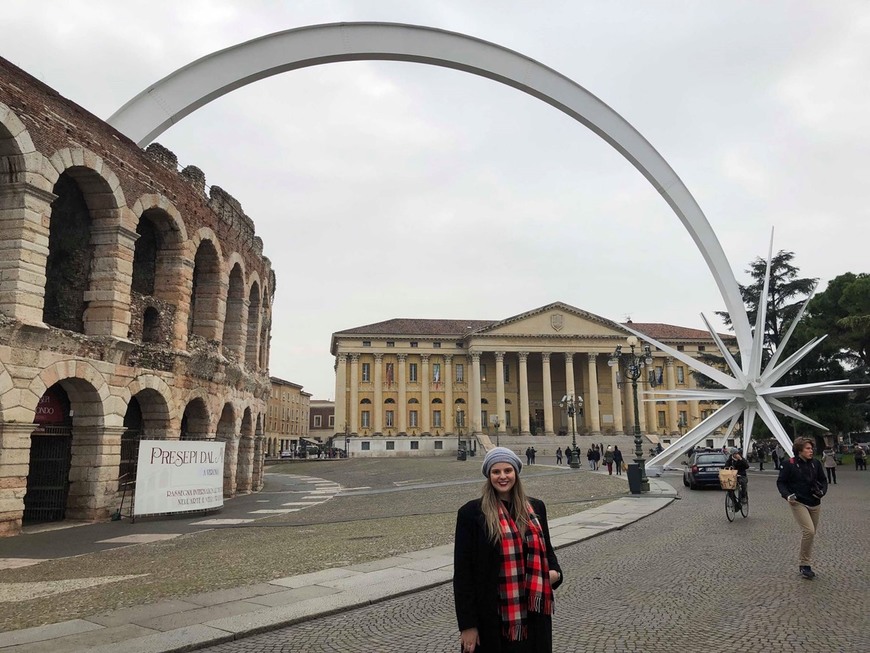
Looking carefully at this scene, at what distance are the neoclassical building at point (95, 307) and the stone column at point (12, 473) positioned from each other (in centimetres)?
3

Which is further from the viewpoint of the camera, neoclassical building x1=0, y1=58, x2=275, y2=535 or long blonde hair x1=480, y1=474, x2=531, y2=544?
neoclassical building x1=0, y1=58, x2=275, y2=535

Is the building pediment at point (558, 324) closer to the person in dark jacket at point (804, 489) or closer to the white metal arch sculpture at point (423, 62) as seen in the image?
the white metal arch sculpture at point (423, 62)

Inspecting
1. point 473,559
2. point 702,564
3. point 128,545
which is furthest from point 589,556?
point 128,545

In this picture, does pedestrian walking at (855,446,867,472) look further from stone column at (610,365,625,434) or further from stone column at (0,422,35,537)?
stone column at (610,365,625,434)

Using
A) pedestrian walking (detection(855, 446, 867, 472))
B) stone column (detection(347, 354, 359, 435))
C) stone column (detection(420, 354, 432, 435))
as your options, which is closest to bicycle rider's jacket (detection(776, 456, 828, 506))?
pedestrian walking (detection(855, 446, 867, 472))

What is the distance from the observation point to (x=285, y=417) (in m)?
99.0

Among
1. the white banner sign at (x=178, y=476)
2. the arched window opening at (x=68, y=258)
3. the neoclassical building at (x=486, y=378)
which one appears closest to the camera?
the white banner sign at (x=178, y=476)

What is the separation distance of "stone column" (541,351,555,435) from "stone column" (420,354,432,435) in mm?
15129

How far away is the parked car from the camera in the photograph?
23.8 metres

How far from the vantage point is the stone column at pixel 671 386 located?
274 ft

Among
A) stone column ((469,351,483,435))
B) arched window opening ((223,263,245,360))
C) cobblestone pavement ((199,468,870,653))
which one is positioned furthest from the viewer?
stone column ((469,351,483,435))

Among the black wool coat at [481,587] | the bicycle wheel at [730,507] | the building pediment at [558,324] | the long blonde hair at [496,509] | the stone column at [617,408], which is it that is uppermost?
the building pediment at [558,324]

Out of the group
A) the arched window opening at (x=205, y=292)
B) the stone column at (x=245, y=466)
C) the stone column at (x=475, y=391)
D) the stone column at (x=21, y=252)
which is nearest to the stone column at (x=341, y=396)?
the stone column at (x=475, y=391)

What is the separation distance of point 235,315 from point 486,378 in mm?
61104
